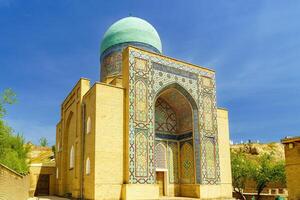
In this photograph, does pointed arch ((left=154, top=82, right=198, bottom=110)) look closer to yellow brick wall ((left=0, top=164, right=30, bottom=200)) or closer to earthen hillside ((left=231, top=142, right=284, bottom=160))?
yellow brick wall ((left=0, top=164, right=30, bottom=200))

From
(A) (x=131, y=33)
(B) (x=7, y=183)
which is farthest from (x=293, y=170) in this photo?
(A) (x=131, y=33)

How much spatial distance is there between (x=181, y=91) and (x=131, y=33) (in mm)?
4684

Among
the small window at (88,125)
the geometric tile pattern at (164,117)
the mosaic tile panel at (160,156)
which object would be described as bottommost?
the mosaic tile panel at (160,156)

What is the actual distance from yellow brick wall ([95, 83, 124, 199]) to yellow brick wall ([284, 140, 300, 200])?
651cm

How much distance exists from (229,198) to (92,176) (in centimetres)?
673

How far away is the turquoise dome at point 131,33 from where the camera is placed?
16672 mm

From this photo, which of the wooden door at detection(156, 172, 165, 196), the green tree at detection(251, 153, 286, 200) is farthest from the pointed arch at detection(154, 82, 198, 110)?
the green tree at detection(251, 153, 286, 200)

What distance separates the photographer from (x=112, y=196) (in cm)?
1117

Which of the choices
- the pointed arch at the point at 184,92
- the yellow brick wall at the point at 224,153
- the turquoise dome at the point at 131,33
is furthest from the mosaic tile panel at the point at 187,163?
the turquoise dome at the point at 131,33

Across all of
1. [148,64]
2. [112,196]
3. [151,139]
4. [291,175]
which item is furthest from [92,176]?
[291,175]

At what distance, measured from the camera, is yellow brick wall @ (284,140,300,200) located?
1168 cm

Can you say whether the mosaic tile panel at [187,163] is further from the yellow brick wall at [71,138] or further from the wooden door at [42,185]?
the wooden door at [42,185]

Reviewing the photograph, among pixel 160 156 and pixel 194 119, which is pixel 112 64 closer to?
pixel 194 119

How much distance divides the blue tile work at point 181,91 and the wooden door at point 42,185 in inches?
371
